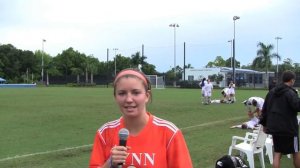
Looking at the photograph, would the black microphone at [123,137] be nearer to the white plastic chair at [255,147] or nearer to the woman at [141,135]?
the woman at [141,135]

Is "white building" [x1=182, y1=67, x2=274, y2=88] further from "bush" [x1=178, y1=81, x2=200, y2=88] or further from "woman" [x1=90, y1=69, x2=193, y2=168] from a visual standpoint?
"woman" [x1=90, y1=69, x2=193, y2=168]

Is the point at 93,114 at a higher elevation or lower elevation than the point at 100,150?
lower

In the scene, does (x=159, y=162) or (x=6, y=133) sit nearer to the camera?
(x=159, y=162)

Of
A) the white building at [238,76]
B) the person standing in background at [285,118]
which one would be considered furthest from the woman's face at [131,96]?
the white building at [238,76]

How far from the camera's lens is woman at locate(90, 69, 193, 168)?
2.69 metres

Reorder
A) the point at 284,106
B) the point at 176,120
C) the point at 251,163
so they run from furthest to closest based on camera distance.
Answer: the point at 176,120, the point at 251,163, the point at 284,106

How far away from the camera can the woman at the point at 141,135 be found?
2688 millimetres

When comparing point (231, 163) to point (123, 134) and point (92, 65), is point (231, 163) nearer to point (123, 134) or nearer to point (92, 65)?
point (123, 134)

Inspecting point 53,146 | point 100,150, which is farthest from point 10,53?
point 100,150

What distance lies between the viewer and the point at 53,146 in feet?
36.3

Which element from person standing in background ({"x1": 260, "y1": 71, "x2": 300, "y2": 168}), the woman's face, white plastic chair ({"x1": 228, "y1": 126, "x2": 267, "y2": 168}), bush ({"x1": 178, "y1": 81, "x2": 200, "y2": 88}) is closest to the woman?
the woman's face

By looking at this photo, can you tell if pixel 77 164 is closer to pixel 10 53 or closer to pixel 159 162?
pixel 159 162

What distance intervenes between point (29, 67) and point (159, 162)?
11488 centimetres

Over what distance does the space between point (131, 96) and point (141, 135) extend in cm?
24
